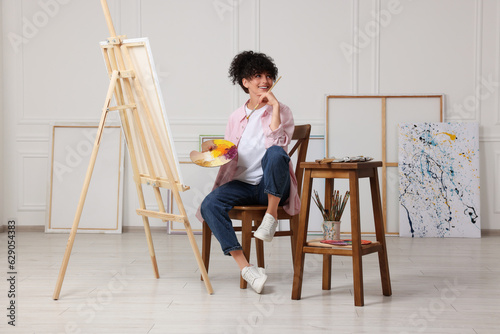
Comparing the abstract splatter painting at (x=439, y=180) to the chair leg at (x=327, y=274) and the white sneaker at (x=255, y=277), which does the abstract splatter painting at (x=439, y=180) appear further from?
the white sneaker at (x=255, y=277)

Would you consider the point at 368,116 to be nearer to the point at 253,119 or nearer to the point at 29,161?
the point at 253,119

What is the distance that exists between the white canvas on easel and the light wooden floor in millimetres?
842

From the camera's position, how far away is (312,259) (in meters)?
3.80

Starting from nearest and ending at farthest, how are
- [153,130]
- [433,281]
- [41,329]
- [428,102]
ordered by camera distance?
[41,329] → [153,130] → [433,281] → [428,102]

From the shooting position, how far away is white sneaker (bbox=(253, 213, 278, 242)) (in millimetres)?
2754

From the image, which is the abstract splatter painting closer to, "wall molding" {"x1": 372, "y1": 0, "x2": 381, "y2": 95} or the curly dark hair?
"wall molding" {"x1": 372, "y1": 0, "x2": 381, "y2": 95}

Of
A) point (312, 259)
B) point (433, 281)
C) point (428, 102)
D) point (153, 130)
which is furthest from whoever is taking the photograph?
point (428, 102)

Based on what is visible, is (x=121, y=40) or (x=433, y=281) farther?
(x=433, y=281)

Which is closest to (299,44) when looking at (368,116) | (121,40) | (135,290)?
(368,116)

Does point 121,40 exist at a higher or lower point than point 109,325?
higher

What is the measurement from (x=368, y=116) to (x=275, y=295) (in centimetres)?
250

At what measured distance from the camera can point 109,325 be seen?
2270 millimetres

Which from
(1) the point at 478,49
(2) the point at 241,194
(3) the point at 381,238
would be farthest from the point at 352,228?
(1) the point at 478,49

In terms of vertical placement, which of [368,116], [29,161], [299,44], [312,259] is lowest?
[312,259]
